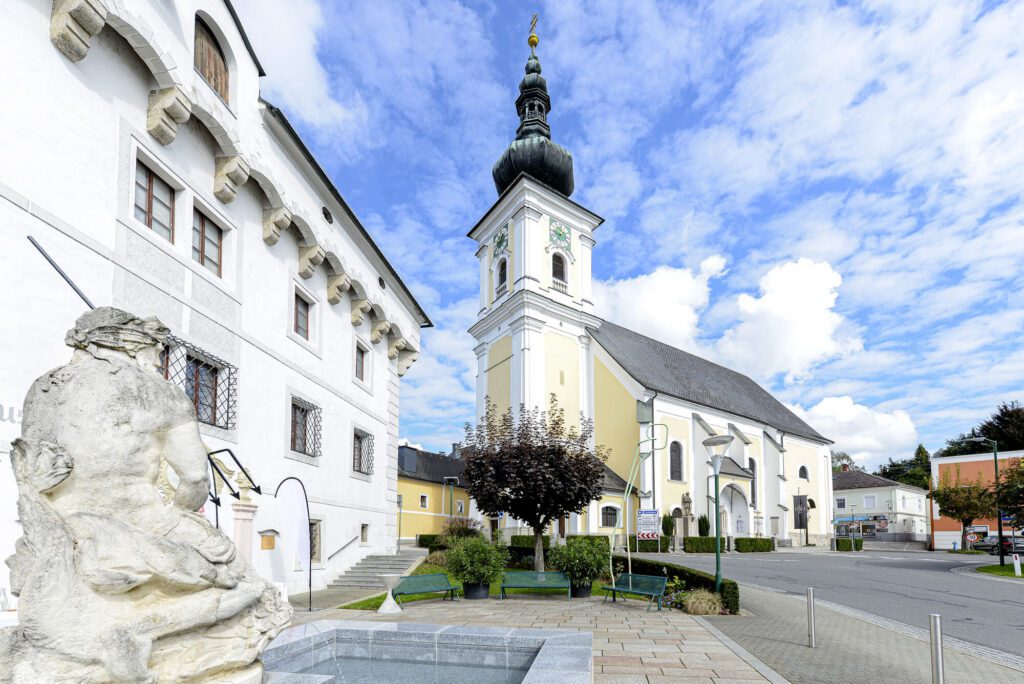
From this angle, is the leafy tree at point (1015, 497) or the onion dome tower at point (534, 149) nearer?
the leafy tree at point (1015, 497)

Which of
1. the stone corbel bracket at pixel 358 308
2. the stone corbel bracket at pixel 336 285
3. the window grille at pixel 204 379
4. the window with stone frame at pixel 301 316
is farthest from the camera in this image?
the stone corbel bracket at pixel 358 308

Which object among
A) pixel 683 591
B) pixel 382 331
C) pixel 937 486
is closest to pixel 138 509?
pixel 683 591

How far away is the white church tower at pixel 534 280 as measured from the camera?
39.3m

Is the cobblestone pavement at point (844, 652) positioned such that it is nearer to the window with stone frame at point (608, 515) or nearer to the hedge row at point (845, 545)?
the window with stone frame at point (608, 515)

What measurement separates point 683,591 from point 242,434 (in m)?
9.45

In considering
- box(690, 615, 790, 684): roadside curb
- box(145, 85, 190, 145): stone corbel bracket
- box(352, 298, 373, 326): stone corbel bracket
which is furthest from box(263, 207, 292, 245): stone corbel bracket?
box(690, 615, 790, 684): roadside curb

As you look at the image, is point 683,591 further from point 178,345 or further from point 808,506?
point 808,506

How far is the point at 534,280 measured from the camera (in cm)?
3959

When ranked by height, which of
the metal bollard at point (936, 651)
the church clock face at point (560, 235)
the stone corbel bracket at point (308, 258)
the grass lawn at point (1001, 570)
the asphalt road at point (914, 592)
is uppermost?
the church clock face at point (560, 235)

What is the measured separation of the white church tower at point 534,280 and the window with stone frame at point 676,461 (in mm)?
5525

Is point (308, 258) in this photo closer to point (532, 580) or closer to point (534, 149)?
point (532, 580)

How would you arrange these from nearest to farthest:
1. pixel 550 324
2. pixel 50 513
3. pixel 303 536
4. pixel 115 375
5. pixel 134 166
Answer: pixel 50 513, pixel 115 375, pixel 134 166, pixel 303 536, pixel 550 324

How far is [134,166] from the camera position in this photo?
10062 mm

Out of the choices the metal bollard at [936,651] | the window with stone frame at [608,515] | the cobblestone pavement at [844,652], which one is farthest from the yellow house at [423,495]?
the metal bollard at [936,651]
